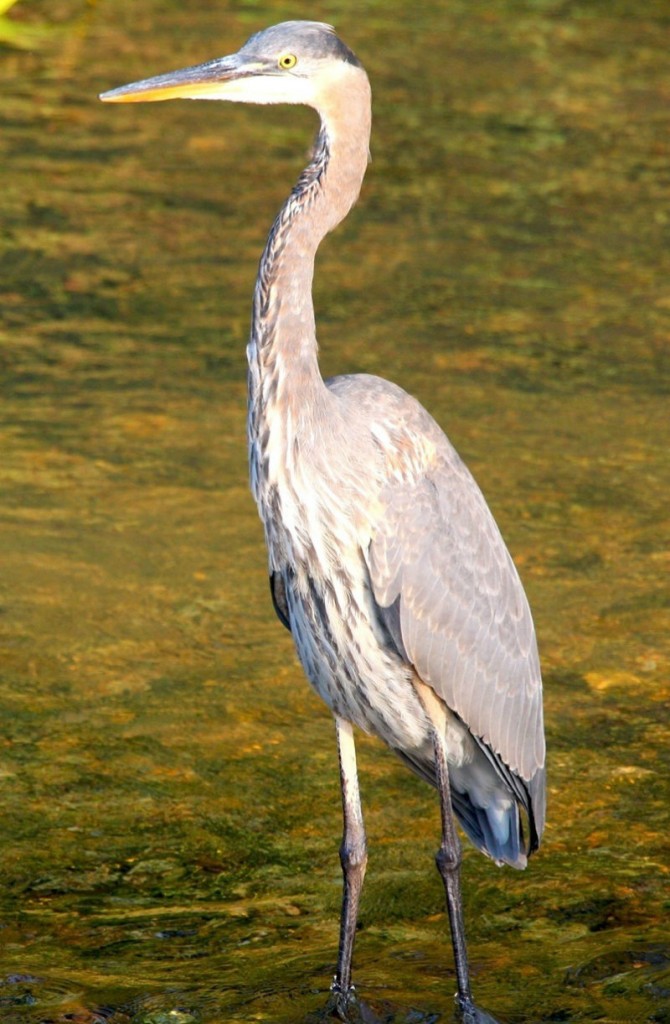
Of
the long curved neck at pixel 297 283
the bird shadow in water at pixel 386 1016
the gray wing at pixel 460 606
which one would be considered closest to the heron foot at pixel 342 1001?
the bird shadow in water at pixel 386 1016

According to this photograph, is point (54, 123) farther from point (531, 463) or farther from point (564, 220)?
point (531, 463)

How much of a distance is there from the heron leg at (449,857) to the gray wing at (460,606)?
5 centimetres

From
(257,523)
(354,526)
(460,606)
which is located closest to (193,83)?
(354,526)

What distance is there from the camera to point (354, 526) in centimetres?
443

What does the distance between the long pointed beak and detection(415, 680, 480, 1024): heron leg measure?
64.6 inches

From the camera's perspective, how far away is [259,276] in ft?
14.3

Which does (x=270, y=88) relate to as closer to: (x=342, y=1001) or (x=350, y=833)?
(x=350, y=833)

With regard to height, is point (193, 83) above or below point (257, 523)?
above

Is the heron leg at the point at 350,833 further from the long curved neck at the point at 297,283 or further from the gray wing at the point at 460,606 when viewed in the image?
the long curved neck at the point at 297,283

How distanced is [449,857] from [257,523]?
3103 mm

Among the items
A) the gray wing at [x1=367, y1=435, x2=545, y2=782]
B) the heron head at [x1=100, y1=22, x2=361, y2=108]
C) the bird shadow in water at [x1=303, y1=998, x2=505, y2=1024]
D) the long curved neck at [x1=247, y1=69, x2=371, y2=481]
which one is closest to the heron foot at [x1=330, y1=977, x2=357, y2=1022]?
the bird shadow in water at [x1=303, y1=998, x2=505, y2=1024]

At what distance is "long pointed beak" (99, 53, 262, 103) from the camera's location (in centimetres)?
432

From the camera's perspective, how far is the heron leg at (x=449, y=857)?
4512 mm

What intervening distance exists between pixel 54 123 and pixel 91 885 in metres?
8.53
